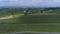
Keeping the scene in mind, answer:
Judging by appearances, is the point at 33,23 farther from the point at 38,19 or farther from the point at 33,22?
the point at 38,19

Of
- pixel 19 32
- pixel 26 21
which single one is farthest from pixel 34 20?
pixel 19 32

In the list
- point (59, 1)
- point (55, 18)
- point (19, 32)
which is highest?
point (59, 1)

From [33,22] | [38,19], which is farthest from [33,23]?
[38,19]

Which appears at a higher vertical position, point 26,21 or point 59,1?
point 59,1

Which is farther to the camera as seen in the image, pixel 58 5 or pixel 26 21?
pixel 26 21

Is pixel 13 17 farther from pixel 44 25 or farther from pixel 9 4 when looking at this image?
pixel 44 25
